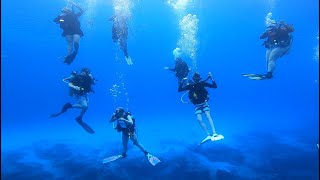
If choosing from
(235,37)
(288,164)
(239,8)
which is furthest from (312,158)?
(235,37)

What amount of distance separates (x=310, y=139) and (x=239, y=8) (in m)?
26.2

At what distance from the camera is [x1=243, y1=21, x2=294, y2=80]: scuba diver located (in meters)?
11.1

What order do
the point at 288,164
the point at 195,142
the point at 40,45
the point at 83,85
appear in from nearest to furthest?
the point at 83,85
the point at 288,164
the point at 195,142
the point at 40,45

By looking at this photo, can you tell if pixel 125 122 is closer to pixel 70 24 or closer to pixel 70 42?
pixel 70 42

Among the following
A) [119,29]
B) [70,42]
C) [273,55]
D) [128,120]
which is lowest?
[128,120]

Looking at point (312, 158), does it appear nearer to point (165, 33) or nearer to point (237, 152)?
point (237, 152)

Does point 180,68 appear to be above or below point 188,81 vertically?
above

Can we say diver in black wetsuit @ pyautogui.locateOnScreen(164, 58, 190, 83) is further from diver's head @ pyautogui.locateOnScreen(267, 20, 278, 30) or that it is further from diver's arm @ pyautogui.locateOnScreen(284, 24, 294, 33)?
diver's arm @ pyautogui.locateOnScreen(284, 24, 294, 33)

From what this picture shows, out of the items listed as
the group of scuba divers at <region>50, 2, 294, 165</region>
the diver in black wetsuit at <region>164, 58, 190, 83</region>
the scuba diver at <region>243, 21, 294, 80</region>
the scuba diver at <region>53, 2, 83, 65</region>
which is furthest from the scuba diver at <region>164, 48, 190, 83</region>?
the scuba diver at <region>53, 2, 83, 65</region>

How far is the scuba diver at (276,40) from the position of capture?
36.6 ft

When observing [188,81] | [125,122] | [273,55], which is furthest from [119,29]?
[273,55]

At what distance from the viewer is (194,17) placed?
49.8 metres

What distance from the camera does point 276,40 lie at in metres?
11.4

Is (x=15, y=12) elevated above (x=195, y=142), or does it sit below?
above
